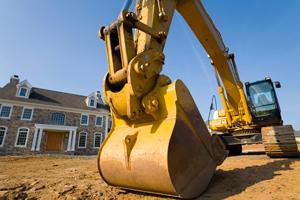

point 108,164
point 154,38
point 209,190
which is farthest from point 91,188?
point 154,38

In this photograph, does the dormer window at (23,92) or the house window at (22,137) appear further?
the dormer window at (23,92)

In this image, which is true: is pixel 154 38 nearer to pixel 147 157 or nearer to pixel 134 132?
pixel 134 132

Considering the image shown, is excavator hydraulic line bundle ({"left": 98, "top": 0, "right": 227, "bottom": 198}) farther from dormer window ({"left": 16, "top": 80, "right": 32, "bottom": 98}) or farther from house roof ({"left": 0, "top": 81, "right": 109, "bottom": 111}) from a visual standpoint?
dormer window ({"left": 16, "top": 80, "right": 32, "bottom": 98})

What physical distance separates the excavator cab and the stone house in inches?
771

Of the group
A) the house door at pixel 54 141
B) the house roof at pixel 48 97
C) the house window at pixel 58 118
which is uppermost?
the house roof at pixel 48 97

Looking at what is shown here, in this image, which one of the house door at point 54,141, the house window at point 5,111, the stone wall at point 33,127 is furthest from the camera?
the house door at point 54,141

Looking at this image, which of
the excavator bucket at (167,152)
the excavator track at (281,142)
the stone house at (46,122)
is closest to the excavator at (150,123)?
the excavator bucket at (167,152)

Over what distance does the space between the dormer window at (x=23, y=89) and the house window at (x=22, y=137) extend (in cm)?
423

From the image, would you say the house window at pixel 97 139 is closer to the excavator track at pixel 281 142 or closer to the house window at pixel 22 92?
the house window at pixel 22 92

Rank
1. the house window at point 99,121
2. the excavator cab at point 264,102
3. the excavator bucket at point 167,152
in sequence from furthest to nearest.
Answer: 1. the house window at point 99,121
2. the excavator cab at point 264,102
3. the excavator bucket at point 167,152

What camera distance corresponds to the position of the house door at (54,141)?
2009 centimetres

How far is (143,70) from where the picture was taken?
7.93 ft

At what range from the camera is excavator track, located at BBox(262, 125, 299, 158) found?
16.2 ft

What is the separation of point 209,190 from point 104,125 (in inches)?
903
